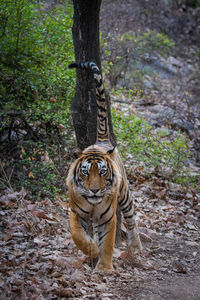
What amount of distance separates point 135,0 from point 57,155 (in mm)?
14483

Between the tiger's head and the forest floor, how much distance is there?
0.75 metres

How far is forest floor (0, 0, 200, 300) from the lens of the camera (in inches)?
138

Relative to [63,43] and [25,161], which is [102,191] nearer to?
[25,161]

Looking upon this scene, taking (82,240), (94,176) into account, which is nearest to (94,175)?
(94,176)

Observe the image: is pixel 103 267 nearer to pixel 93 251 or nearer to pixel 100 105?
pixel 93 251

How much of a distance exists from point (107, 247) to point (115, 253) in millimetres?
756

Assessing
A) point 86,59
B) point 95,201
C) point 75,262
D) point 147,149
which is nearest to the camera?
point 75,262

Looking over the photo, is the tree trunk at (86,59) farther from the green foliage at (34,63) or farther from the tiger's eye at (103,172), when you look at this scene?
the green foliage at (34,63)

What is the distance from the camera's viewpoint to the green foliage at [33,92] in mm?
6406

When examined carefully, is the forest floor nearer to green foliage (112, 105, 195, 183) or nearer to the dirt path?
the dirt path

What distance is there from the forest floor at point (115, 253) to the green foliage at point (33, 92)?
2.30 ft

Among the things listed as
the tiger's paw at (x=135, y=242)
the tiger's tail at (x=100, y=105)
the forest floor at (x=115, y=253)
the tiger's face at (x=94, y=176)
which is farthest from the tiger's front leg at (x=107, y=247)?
the tiger's tail at (x=100, y=105)

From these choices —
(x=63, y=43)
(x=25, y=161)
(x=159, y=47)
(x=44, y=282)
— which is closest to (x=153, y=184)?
(x=25, y=161)

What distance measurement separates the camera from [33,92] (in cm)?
665
